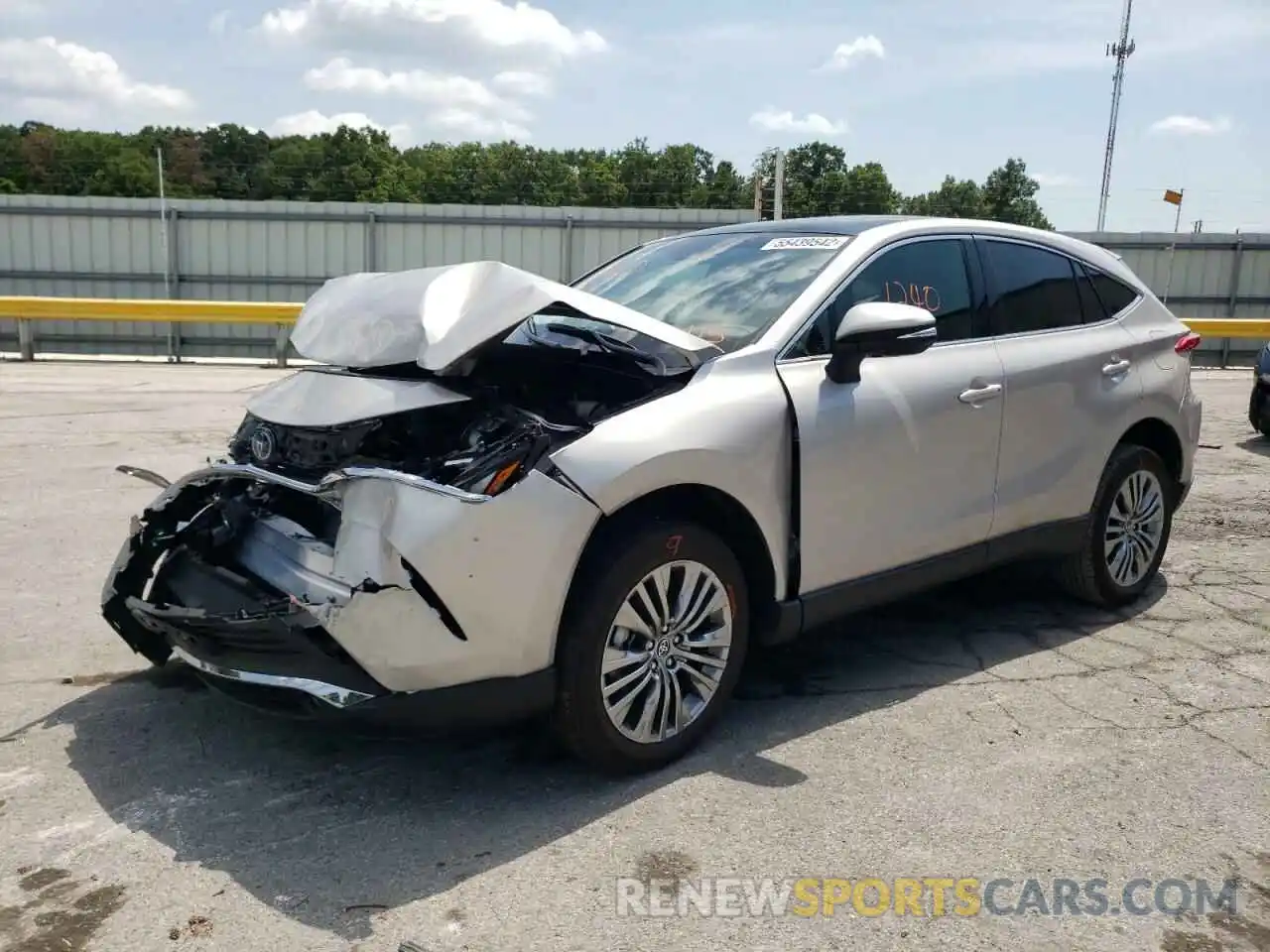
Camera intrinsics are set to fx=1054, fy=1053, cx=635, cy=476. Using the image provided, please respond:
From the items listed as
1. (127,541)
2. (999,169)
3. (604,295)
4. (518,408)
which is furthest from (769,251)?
(999,169)

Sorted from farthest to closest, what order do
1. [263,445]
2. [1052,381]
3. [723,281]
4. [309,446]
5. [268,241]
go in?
[268,241] → [1052,381] → [723,281] → [263,445] → [309,446]

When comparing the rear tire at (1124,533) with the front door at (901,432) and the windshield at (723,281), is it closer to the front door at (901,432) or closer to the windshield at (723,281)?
the front door at (901,432)

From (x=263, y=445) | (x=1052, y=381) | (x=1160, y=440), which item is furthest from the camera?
(x=1160, y=440)

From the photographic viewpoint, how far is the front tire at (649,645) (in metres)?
3.11

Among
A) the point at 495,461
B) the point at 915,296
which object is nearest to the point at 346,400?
the point at 495,461

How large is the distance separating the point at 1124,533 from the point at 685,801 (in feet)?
9.86

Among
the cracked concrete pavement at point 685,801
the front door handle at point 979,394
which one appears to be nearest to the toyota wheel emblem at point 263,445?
the cracked concrete pavement at point 685,801

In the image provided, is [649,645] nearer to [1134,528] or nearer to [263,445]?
[263,445]

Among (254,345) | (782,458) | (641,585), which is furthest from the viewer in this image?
(254,345)

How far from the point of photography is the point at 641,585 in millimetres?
3225

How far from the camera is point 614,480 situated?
3.09m

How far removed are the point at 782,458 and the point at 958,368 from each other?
107 cm

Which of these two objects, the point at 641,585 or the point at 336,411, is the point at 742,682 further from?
the point at 336,411

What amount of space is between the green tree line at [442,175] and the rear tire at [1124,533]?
17.3 meters
